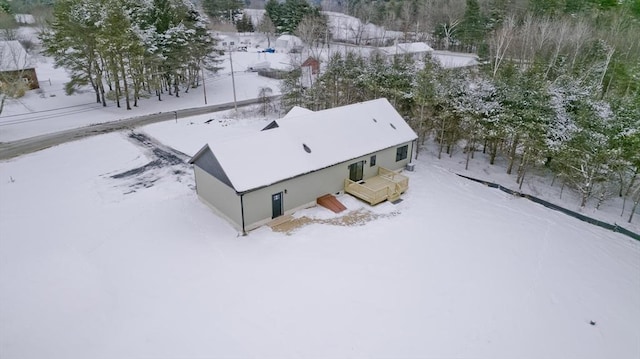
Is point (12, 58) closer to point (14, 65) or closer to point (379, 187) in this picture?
point (14, 65)

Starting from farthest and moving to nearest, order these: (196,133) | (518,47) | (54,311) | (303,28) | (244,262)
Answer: (303,28)
(518,47)
(196,133)
(244,262)
(54,311)

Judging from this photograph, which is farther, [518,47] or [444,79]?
[518,47]

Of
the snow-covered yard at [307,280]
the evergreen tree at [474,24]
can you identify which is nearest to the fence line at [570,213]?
the snow-covered yard at [307,280]

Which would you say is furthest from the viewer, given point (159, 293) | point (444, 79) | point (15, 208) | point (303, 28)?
point (303, 28)

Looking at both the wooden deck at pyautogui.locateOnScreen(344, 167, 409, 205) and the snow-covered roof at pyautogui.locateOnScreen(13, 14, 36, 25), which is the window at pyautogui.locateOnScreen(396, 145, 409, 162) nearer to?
the wooden deck at pyautogui.locateOnScreen(344, 167, 409, 205)

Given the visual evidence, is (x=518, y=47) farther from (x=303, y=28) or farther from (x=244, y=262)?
(x=244, y=262)

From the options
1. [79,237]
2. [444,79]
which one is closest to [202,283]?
[79,237]

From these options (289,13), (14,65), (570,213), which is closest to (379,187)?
(570,213)
